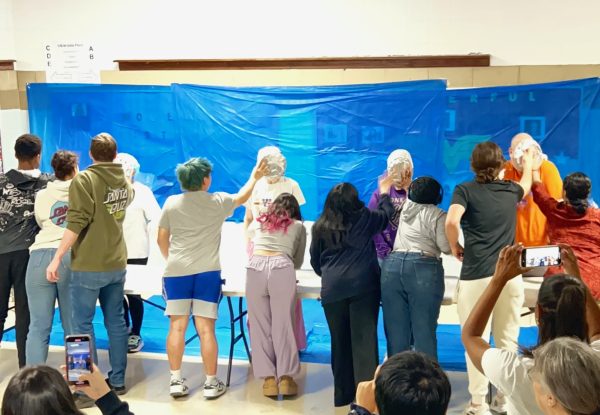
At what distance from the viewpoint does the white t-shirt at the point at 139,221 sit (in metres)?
5.36

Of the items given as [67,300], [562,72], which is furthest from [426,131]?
[67,300]

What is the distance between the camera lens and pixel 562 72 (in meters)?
5.91

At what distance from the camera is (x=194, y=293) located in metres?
4.51

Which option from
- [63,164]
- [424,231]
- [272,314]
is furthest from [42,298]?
[424,231]

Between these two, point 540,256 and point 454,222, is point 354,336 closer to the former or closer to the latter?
point 454,222

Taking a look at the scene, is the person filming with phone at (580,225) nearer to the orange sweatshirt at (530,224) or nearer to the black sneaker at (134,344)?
the orange sweatshirt at (530,224)

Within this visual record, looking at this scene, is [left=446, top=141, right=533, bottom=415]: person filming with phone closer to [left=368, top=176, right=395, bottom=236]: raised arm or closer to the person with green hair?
[left=368, top=176, right=395, bottom=236]: raised arm

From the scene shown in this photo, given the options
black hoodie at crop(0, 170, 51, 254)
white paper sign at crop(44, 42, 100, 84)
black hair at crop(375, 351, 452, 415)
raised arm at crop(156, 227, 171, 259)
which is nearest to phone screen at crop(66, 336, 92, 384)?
black hair at crop(375, 351, 452, 415)

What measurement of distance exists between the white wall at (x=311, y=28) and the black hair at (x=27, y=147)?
2576mm

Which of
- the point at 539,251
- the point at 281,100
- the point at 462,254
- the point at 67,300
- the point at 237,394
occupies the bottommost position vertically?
the point at 237,394

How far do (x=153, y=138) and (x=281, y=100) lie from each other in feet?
4.18

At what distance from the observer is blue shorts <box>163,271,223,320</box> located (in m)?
4.47

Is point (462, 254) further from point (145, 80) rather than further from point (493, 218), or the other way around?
point (145, 80)

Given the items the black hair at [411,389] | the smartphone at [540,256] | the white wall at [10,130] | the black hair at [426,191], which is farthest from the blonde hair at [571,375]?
the white wall at [10,130]
